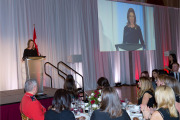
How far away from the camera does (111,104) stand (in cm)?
209

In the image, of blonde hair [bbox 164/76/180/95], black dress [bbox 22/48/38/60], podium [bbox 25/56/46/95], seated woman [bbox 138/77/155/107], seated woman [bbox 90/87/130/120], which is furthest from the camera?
black dress [bbox 22/48/38/60]

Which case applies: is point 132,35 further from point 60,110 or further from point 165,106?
point 60,110

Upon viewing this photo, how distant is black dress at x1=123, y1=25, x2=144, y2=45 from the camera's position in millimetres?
10266

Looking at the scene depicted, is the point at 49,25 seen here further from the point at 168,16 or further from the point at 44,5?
the point at 168,16

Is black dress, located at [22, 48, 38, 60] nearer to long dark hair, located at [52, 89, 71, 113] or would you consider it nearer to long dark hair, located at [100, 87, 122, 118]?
long dark hair, located at [52, 89, 71, 113]

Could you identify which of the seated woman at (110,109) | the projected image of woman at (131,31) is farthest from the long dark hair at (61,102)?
the projected image of woman at (131,31)

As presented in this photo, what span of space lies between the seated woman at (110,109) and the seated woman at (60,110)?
355 millimetres

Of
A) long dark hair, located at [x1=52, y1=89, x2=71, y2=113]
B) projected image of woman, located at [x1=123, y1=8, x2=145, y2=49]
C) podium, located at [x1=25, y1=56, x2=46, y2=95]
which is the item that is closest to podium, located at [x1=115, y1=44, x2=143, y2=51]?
projected image of woman, located at [x1=123, y1=8, x2=145, y2=49]

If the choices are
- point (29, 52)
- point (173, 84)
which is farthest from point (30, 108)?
point (29, 52)

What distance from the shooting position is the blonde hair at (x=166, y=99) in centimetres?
212

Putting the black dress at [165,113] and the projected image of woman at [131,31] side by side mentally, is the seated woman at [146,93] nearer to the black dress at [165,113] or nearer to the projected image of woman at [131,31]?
the black dress at [165,113]

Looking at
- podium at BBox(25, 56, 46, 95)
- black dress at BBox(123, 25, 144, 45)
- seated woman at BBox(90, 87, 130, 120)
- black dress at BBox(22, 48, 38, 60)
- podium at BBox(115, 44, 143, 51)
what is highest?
black dress at BBox(123, 25, 144, 45)

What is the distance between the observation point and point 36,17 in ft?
26.8

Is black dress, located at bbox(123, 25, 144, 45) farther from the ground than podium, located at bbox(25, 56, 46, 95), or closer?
farther from the ground
